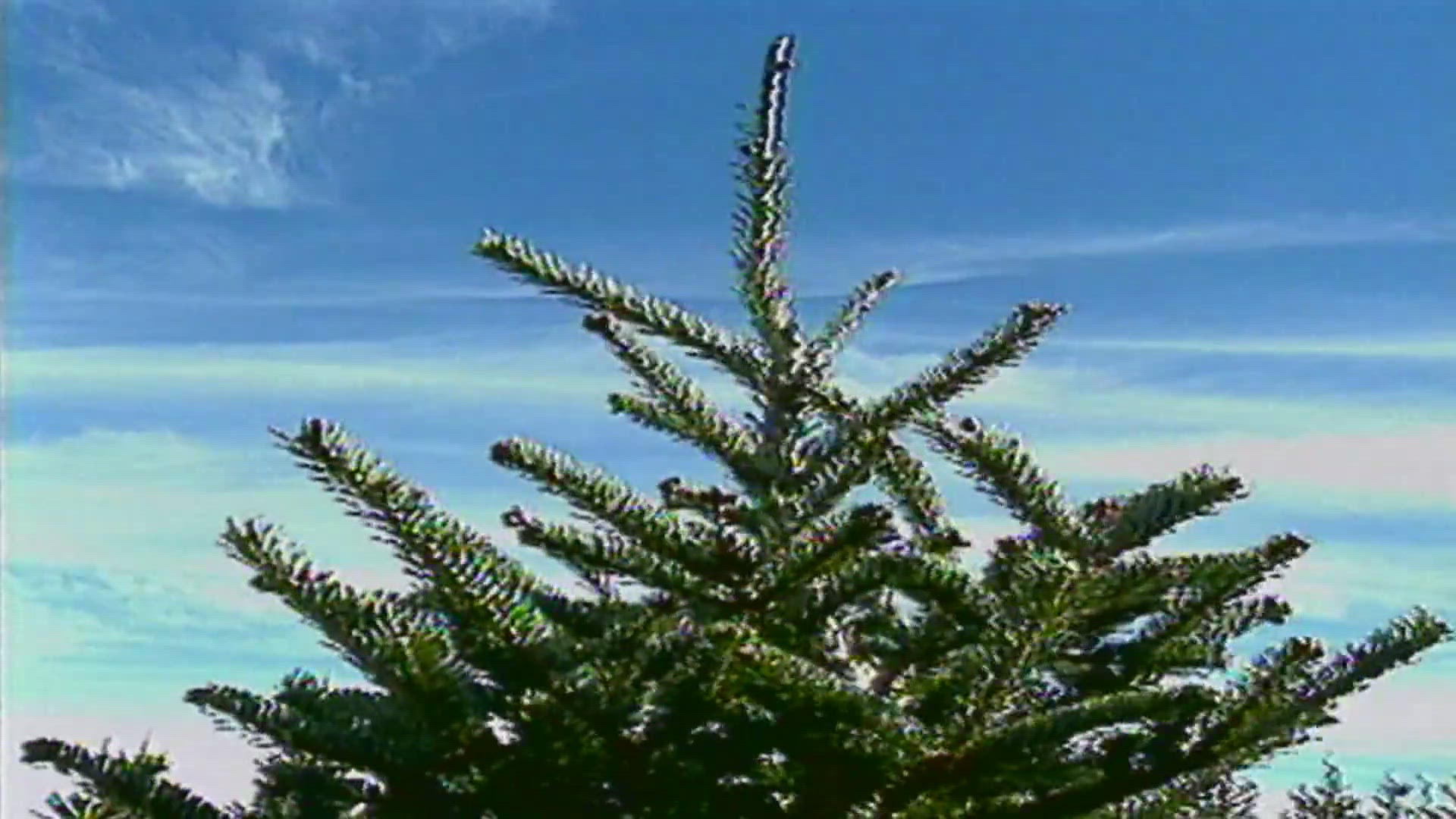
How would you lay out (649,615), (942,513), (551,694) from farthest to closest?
(942,513) → (649,615) → (551,694)

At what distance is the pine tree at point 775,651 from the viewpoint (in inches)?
96.6

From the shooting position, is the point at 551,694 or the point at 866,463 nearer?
the point at 551,694

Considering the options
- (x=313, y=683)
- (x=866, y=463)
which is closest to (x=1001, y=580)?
(x=866, y=463)

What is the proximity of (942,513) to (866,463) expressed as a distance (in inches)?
19.2

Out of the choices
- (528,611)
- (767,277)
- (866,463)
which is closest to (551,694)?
(528,611)

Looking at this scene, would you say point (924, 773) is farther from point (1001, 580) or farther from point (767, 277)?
point (767, 277)

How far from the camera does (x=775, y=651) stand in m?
2.54

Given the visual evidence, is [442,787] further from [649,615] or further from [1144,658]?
[1144,658]

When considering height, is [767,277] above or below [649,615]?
above

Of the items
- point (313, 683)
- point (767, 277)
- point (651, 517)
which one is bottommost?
point (313, 683)

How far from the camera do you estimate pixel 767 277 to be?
3049mm

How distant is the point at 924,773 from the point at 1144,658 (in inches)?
22.7

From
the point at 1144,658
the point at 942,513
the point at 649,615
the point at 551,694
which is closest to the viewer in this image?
the point at 551,694

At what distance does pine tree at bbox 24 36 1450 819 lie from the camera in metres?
2.45
